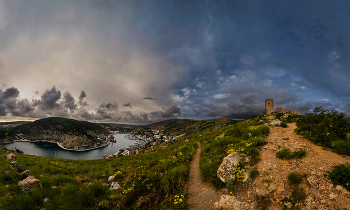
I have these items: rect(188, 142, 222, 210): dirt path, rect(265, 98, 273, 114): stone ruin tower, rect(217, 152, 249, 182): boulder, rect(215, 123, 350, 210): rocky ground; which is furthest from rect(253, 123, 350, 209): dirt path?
rect(265, 98, 273, 114): stone ruin tower

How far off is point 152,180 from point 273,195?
7.06 metres

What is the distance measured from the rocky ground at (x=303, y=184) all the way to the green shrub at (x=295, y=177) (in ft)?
0.52

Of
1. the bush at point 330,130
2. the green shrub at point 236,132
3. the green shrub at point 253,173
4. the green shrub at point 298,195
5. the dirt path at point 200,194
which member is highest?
the bush at point 330,130

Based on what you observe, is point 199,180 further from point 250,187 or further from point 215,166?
point 250,187

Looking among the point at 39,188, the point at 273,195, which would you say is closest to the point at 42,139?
the point at 39,188

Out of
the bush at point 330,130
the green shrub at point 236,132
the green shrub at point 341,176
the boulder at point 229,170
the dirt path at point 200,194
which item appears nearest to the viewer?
the green shrub at point 341,176

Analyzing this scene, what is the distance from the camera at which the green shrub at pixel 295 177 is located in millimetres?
5887

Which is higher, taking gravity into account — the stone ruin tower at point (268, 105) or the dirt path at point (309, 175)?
the stone ruin tower at point (268, 105)

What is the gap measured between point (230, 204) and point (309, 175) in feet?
14.5

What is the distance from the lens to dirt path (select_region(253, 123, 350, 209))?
494 cm

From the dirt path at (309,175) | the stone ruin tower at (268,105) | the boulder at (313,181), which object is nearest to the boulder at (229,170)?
the dirt path at (309,175)

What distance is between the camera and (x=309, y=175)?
6074 mm

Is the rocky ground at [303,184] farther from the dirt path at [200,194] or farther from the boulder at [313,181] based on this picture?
the dirt path at [200,194]

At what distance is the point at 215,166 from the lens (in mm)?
8492
